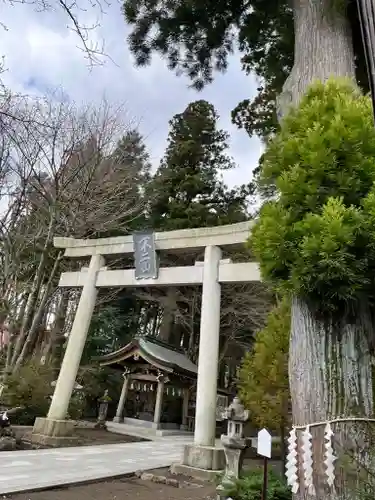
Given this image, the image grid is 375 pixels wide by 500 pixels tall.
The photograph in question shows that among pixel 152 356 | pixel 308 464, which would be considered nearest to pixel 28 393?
pixel 152 356

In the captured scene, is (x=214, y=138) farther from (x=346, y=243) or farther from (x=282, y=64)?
(x=346, y=243)

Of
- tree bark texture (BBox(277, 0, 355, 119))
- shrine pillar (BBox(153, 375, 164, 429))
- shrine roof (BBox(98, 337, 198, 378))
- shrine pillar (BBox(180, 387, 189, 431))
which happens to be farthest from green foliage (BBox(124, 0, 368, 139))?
shrine pillar (BBox(180, 387, 189, 431))

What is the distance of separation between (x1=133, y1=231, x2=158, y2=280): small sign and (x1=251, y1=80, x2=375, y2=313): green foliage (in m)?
5.91

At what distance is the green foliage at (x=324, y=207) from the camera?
2270 mm

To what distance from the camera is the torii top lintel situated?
776cm

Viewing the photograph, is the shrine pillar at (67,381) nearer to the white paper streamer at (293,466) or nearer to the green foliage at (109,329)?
the green foliage at (109,329)

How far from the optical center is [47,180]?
37.0 feet

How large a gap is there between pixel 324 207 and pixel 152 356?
12828mm

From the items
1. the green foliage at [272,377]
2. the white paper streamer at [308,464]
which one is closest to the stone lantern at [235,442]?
the green foliage at [272,377]

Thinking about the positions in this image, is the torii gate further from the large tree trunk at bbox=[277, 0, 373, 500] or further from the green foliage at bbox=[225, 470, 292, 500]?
the large tree trunk at bbox=[277, 0, 373, 500]

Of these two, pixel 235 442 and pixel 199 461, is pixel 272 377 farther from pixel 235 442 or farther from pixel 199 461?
pixel 199 461

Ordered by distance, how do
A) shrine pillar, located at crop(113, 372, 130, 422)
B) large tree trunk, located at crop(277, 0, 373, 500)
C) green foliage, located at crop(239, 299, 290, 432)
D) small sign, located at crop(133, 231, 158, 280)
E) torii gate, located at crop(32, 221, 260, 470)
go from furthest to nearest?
shrine pillar, located at crop(113, 372, 130, 422)
small sign, located at crop(133, 231, 158, 280)
torii gate, located at crop(32, 221, 260, 470)
green foliage, located at crop(239, 299, 290, 432)
large tree trunk, located at crop(277, 0, 373, 500)

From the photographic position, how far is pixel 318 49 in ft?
12.7

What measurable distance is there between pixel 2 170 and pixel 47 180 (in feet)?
5.11
